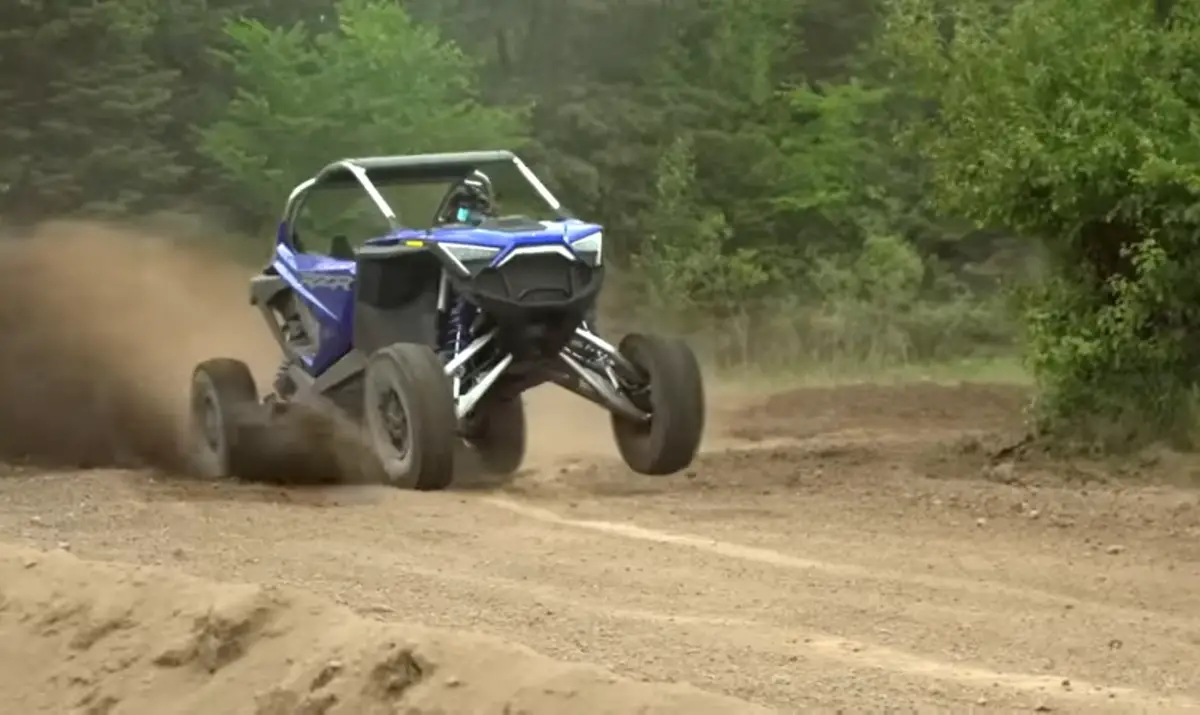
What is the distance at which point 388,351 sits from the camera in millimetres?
10000

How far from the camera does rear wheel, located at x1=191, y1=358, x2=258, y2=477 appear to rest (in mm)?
11484

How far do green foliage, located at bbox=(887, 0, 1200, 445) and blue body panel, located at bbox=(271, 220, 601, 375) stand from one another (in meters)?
2.83

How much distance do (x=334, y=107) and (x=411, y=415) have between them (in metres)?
18.7

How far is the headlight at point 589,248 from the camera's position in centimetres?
1019

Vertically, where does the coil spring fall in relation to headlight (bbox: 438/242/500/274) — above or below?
below

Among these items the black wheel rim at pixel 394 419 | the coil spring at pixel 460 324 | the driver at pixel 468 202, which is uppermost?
the driver at pixel 468 202

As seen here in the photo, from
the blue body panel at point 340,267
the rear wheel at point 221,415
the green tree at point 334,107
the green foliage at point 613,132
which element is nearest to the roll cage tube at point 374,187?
the blue body panel at point 340,267

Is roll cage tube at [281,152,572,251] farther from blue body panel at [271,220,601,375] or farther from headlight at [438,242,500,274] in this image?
headlight at [438,242,500,274]

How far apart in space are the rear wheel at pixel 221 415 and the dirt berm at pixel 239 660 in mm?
3881

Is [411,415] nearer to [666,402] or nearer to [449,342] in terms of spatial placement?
[449,342]

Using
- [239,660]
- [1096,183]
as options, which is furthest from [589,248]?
[239,660]

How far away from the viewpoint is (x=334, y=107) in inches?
1089

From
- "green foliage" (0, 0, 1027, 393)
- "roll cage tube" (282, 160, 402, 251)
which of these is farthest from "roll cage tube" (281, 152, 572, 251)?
"green foliage" (0, 0, 1027, 393)

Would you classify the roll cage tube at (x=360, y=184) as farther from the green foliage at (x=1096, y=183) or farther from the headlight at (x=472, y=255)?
the green foliage at (x=1096, y=183)
